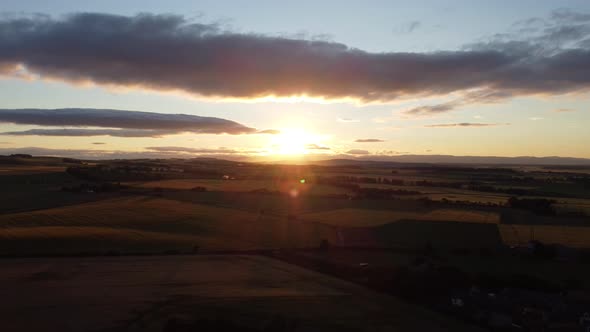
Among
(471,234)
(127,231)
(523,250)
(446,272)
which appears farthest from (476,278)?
(127,231)

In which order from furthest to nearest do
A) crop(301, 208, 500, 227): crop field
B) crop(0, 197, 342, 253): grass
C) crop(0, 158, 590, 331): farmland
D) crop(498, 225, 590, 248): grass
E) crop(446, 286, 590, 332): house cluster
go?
crop(301, 208, 500, 227): crop field < crop(498, 225, 590, 248): grass < crop(0, 197, 342, 253): grass < crop(0, 158, 590, 331): farmland < crop(446, 286, 590, 332): house cluster

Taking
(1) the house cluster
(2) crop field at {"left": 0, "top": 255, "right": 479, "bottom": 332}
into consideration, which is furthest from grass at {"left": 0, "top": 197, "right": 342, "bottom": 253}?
(1) the house cluster

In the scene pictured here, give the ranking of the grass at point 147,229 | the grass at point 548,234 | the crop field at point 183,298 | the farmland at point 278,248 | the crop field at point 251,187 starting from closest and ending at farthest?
the crop field at point 183,298 → the farmland at point 278,248 → the grass at point 147,229 → the grass at point 548,234 → the crop field at point 251,187

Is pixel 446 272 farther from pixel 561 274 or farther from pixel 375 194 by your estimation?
pixel 375 194

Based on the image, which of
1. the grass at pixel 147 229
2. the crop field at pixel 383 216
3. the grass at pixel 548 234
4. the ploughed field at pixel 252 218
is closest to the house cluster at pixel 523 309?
the ploughed field at pixel 252 218

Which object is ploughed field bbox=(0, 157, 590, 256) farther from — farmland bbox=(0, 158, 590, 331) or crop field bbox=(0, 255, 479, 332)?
crop field bbox=(0, 255, 479, 332)

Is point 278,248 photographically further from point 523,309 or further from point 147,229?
point 523,309

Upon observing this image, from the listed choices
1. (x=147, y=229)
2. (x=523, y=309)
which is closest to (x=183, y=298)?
(x=523, y=309)

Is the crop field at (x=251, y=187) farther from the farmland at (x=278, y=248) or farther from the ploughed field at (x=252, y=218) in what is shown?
the farmland at (x=278, y=248)
